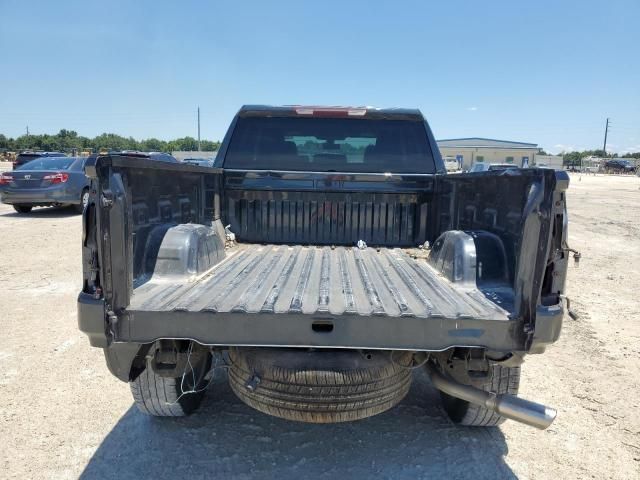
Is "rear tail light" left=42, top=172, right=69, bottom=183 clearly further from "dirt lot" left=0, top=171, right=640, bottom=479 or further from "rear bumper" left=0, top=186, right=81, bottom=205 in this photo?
"dirt lot" left=0, top=171, right=640, bottom=479

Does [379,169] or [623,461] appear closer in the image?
[623,461]

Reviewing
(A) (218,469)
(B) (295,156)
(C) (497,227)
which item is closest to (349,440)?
(A) (218,469)

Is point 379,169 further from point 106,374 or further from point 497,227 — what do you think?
point 106,374

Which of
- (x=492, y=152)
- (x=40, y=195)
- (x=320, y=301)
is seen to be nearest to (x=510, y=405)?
(x=320, y=301)

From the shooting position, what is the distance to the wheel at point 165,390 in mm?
2883

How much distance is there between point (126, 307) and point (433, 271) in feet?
6.21

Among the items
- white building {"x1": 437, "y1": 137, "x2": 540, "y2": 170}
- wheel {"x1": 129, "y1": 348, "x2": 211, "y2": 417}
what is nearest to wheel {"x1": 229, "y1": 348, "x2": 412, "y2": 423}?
wheel {"x1": 129, "y1": 348, "x2": 211, "y2": 417}

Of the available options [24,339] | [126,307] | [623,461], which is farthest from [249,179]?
[623,461]

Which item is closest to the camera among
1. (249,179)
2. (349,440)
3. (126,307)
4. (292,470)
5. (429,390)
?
(126,307)

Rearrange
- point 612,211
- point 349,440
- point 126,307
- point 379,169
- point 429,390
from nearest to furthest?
point 126,307, point 349,440, point 429,390, point 379,169, point 612,211

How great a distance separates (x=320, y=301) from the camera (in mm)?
2291

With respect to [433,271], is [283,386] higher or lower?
lower

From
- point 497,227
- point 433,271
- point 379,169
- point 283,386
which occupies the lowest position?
point 283,386

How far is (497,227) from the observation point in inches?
109
